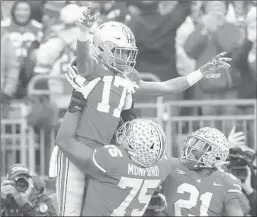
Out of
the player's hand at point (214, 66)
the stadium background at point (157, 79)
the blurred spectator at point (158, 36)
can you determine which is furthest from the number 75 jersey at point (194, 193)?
the blurred spectator at point (158, 36)

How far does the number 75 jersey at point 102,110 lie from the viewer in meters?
6.58

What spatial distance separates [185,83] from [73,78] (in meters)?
0.99

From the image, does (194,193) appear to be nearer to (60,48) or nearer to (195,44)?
(195,44)

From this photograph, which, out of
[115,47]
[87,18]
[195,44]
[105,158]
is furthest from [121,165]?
[195,44]

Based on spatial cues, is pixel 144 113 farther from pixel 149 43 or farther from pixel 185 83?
pixel 185 83

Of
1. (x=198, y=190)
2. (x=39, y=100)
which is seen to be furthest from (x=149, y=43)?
(x=198, y=190)

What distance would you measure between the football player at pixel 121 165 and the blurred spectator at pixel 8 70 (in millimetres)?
4674

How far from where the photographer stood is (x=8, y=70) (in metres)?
11.2

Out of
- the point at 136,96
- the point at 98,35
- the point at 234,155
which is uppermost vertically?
the point at 98,35

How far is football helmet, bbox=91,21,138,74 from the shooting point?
6.59m

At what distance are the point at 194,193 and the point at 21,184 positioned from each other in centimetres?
188

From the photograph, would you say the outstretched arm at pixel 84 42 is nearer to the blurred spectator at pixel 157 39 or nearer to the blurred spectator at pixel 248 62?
the blurred spectator at pixel 248 62

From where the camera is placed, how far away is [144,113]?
10.8m

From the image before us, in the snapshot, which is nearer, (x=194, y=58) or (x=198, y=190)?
(x=198, y=190)
